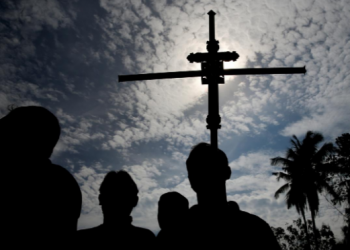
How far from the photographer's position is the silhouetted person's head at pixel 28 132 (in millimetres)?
1310

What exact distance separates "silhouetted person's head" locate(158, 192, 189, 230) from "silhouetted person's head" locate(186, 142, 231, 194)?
1.31 metres

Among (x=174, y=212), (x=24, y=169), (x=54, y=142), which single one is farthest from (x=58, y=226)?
(x=174, y=212)

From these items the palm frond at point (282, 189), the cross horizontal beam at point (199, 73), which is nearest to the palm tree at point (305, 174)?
the palm frond at point (282, 189)

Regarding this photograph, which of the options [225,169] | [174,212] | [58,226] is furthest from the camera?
[174,212]

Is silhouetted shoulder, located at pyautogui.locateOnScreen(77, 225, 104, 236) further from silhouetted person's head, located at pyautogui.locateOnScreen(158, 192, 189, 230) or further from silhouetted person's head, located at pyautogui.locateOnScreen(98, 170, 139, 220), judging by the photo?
silhouetted person's head, located at pyautogui.locateOnScreen(158, 192, 189, 230)

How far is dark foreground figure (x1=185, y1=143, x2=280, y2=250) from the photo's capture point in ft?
4.50

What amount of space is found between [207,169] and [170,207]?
1.52m

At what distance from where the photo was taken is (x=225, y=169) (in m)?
1.52

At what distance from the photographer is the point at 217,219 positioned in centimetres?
139

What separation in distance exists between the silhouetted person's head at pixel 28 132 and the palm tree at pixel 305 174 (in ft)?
75.5

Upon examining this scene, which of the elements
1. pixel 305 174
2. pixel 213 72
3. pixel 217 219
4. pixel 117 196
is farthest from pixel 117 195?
pixel 305 174

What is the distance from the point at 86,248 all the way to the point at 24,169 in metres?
1.21

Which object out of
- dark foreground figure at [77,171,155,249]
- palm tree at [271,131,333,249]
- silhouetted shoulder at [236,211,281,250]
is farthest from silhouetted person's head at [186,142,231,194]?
palm tree at [271,131,333,249]

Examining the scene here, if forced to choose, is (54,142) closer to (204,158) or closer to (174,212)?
(204,158)
